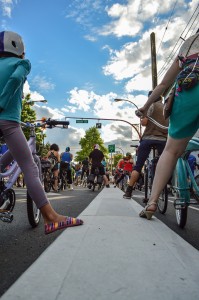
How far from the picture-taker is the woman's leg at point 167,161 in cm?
249

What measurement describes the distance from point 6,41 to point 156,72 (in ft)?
61.5

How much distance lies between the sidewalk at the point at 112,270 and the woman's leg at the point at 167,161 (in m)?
0.72

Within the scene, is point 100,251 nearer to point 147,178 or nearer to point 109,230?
point 109,230

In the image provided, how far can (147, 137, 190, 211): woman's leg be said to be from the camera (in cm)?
249

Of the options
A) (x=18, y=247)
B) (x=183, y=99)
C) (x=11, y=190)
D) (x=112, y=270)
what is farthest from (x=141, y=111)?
(x=112, y=270)

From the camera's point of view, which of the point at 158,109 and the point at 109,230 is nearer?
the point at 109,230

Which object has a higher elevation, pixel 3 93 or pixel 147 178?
pixel 3 93

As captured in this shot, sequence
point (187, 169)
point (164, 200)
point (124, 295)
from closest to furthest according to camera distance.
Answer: point (124, 295), point (187, 169), point (164, 200)

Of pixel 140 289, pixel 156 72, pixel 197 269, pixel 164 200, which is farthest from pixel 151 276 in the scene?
pixel 156 72

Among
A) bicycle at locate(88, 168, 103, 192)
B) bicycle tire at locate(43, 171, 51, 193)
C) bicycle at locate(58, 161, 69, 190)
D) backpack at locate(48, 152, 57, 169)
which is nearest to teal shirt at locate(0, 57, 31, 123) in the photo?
bicycle tire at locate(43, 171, 51, 193)

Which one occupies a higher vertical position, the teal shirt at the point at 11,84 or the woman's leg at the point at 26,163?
the teal shirt at the point at 11,84

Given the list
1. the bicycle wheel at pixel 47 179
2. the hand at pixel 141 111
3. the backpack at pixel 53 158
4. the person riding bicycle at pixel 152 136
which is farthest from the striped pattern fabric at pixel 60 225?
the backpack at pixel 53 158

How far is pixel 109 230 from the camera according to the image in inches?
91.7

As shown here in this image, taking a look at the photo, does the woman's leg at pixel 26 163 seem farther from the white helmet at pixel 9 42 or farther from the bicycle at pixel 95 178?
the bicycle at pixel 95 178
